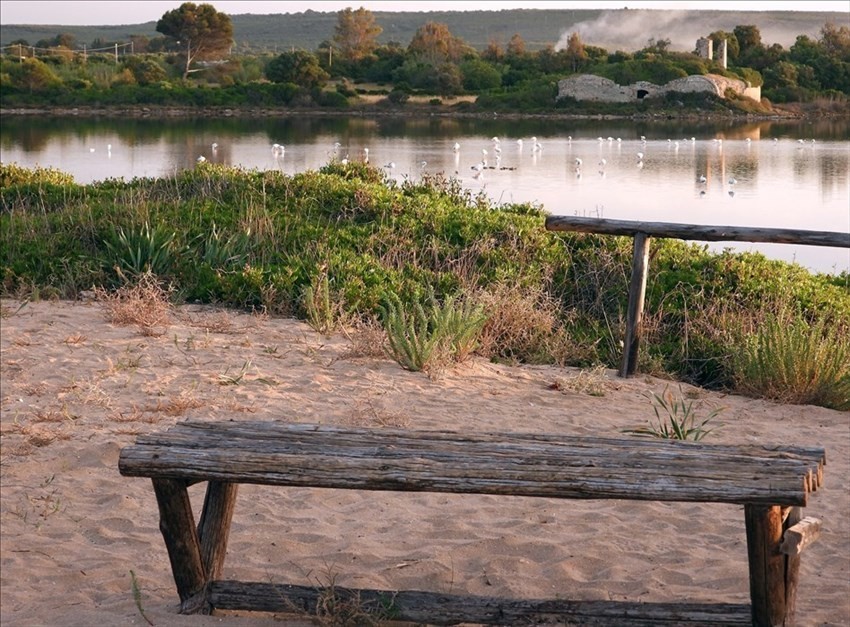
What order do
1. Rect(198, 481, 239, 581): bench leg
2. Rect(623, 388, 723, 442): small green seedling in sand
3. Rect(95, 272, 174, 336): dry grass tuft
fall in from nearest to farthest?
Rect(198, 481, 239, 581): bench leg, Rect(623, 388, 723, 442): small green seedling in sand, Rect(95, 272, 174, 336): dry grass tuft

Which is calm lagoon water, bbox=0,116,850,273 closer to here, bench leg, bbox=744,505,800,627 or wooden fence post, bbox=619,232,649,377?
wooden fence post, bbox=619,232,649,377

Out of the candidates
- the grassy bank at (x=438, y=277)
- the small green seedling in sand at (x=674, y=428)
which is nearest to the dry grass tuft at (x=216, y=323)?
the grassy bank at (x=438, y=277)

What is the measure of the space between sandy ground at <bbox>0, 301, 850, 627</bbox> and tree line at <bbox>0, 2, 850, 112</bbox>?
4730 cm

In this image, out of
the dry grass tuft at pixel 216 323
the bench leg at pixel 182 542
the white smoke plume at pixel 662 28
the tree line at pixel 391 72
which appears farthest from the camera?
the white smoke plume at pixel 662 28

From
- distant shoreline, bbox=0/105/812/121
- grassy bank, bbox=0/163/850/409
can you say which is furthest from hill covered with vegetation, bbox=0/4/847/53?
grassy bank, bbox=0/163/850/409

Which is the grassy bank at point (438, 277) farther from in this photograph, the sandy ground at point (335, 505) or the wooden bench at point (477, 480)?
the wooden bench at point (477, 480)

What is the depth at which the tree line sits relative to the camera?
5481 cm

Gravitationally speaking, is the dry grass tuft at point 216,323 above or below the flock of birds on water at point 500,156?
below

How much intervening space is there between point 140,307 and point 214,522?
5.00 m

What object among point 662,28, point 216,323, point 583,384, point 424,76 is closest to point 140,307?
point 216,323

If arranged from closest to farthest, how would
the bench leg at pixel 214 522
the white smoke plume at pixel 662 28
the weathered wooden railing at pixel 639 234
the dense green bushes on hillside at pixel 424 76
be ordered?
the bench leg at pixel 214 522 < the weathered wooden railing at pixel 639 234 < the dense green bushes on hillside at pixel 424 76 < the white smoke plume at pixel 662 28

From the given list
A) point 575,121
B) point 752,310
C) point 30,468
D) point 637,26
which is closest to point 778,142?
point 575,121

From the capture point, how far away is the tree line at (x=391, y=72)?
54.8 metres

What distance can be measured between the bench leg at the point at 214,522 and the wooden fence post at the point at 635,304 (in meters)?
4.72
